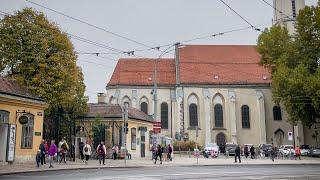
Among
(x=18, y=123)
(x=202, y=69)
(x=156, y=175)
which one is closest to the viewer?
(x=156, y=175)

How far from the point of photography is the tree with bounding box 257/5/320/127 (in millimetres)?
39344

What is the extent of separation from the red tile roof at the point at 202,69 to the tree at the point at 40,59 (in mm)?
25605

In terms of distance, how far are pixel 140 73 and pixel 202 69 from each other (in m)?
9.38

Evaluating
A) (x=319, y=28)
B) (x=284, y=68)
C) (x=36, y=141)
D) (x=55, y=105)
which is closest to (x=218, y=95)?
(x=284, y=68)

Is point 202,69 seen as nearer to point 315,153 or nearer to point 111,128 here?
point 315,153

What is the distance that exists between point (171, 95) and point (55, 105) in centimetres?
2854

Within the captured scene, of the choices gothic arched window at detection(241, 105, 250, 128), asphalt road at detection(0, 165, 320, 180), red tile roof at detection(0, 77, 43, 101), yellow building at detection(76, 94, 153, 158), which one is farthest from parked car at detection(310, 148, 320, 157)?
red tile roof at detection(0, 77, 43, 101)

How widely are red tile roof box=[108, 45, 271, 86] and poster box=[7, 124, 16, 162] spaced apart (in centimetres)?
3425

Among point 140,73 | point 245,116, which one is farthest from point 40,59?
point 245,116

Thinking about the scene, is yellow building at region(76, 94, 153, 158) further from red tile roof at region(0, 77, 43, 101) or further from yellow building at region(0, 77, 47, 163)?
red tile roof at region(0, 77, 43, 101)

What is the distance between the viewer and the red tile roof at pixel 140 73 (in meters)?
58.6

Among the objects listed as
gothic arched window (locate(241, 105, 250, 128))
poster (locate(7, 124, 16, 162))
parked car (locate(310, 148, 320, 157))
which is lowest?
parked car (locate(310, 148, 320, 157))

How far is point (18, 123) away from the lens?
24.6m

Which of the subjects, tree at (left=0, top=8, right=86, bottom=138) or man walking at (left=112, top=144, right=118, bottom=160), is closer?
tree at (left=0, top=8, right=86, bottom=138)
